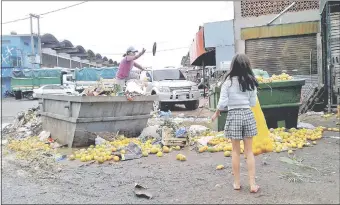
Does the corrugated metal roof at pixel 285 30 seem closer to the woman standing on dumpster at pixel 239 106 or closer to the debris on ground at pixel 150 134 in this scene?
the debris on ground at pixel 150 134

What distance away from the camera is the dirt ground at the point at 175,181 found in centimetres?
418

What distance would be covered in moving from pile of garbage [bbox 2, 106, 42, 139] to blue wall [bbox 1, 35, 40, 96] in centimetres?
3160

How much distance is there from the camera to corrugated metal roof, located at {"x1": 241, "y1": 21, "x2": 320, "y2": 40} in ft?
51.2

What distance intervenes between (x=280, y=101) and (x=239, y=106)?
482 cm

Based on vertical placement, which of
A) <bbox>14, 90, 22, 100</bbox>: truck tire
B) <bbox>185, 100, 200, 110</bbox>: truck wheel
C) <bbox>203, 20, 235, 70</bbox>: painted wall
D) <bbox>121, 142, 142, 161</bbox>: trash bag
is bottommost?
<bbox>121, 142, 142, 161</bbox>: trash bag

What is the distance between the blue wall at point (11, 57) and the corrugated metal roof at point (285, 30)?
1269 inches

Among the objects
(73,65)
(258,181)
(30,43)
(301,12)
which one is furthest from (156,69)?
(73,65)

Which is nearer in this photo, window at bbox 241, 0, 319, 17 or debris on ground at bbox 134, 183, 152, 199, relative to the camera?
debris on ground at bbox 134, 183, 152, 199

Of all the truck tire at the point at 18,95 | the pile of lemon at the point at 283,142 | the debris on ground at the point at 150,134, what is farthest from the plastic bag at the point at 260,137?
the truck tire at the point at 18,95

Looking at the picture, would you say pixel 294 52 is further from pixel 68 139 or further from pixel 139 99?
pixel 68 139

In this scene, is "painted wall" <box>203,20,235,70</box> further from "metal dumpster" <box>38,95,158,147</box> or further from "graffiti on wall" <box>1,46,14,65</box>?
"graffiti on wall" <box>1,46,14,65</box>

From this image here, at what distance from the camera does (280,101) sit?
890 centimetres

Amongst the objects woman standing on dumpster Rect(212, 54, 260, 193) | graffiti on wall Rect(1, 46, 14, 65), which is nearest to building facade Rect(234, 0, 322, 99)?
woman standing on dumpster Rect(212, 54, 260, 193)

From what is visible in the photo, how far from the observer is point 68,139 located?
316 inches
